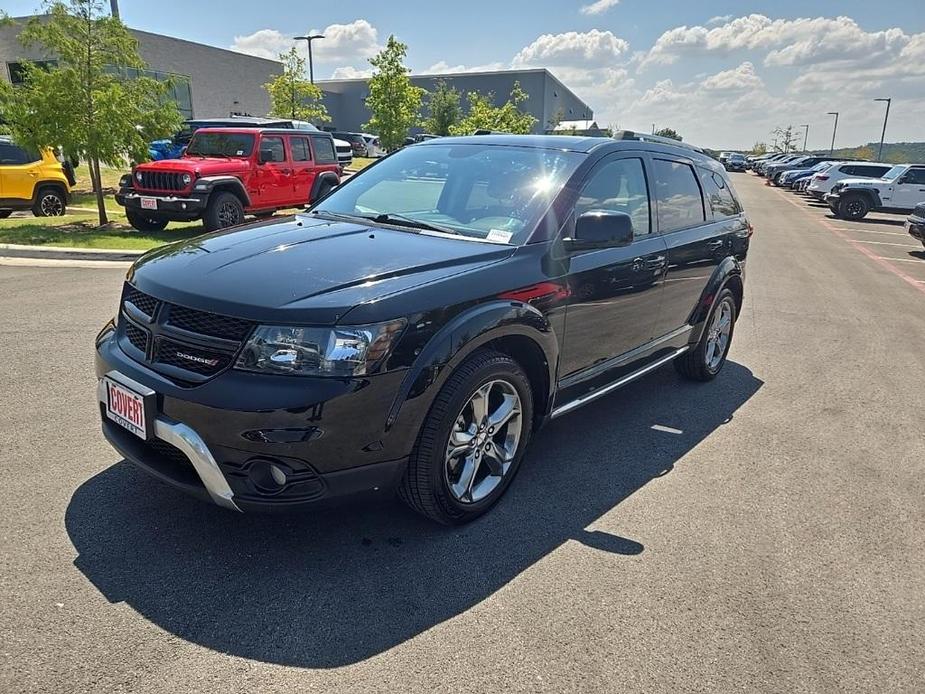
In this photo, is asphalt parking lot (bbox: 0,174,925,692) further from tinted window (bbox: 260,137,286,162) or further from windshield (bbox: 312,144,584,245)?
tinted window (bbox: 260,137,286,162)

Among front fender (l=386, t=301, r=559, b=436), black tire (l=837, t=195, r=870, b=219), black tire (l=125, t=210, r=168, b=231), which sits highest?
front fender (l=386, t=301, r=559, b=436)

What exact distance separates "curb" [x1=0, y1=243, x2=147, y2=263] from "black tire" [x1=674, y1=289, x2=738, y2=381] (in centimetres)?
806

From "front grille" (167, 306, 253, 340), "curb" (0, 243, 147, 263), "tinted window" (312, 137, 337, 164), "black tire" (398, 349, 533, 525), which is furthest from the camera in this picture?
"tinted window" (312, 137, 337, 164)

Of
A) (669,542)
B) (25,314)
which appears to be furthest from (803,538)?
(25,314)

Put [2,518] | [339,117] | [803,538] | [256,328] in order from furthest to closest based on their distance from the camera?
[339,117] < [803,538] < [2,518] < [256,328]

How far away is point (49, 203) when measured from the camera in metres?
13.3

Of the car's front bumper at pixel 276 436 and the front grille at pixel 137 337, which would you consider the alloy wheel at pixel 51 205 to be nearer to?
the front grille at pixel 137 337

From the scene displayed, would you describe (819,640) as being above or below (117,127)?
below

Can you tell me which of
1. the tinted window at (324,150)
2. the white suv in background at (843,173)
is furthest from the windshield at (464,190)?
the white suv in background at (843,173)

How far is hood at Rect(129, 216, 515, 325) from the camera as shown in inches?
104

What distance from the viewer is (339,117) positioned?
81.5 m

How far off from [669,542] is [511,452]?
86 centimetres

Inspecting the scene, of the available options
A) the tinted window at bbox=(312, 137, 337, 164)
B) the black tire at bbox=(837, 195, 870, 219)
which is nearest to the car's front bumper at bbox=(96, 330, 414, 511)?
the tinted window at bbox=(312, 137, 337, 164)

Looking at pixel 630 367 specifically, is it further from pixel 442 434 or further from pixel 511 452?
pixel 442 434
